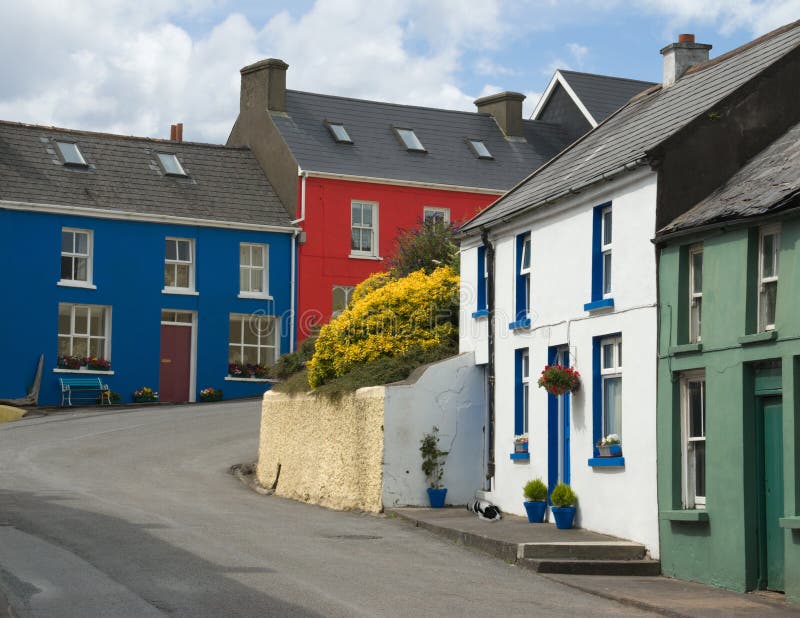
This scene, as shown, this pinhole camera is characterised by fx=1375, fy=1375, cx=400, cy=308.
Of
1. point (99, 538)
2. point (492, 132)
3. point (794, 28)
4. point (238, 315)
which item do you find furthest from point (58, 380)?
point (794, 28)

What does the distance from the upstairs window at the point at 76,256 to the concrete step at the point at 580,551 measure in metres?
24.6

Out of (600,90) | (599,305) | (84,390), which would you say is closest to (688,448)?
(599,305)

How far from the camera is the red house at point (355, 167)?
41.6m

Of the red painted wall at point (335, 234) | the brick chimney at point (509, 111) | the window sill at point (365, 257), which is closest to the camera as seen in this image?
Answer: the red painted wall at point (335, 234)

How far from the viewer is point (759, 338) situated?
14.9 meters

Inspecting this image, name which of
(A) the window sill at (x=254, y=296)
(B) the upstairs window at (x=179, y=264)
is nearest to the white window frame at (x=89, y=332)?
(B) the upstairs window at (x=179, y=264)

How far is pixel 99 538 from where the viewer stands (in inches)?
672

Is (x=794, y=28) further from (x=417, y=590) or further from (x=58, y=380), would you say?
(x=58, y=380)

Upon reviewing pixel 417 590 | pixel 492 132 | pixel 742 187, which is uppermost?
pixel 492 132

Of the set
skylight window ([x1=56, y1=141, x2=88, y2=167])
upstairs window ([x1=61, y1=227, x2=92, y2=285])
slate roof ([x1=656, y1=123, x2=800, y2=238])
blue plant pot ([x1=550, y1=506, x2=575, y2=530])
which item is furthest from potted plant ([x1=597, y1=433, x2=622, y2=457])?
skylight window ([x1=56, y1=141, x2=88, y2=167])

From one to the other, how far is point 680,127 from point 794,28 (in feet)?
11.7

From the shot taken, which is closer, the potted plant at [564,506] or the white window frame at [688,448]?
the white window frame at [688,448]

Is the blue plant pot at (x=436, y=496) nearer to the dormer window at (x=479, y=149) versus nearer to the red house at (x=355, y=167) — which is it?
the red house at (x=355, y=167)

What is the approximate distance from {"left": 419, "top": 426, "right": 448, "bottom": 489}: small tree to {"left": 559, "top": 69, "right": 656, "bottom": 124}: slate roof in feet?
87.1
